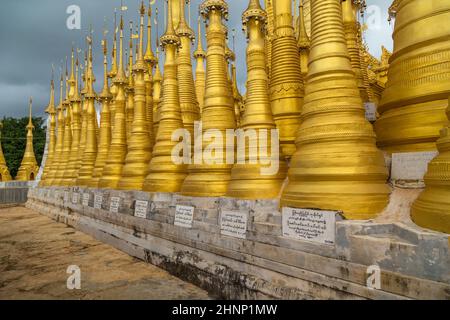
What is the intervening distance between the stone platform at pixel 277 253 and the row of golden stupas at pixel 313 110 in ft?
1.24

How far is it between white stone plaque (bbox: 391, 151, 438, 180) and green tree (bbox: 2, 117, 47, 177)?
42962mm

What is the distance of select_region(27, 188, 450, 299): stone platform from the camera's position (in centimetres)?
361

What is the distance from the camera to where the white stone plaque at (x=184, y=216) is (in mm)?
7355

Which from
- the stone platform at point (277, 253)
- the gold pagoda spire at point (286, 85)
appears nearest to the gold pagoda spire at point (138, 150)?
the stone platform at point (277, 253)

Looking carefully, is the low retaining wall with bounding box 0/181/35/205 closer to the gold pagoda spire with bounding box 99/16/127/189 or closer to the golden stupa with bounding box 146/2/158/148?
the gold pagoda spire with bounding box 99/16/127/189

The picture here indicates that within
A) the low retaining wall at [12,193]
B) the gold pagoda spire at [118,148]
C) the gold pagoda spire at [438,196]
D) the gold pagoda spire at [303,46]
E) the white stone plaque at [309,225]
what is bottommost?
the low retaining wall at [12,193]

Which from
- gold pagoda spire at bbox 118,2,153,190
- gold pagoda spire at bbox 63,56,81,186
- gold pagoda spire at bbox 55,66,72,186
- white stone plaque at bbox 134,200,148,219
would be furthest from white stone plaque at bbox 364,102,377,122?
gold pagoda spire at bbox 55,66,72,186

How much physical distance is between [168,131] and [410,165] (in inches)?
260

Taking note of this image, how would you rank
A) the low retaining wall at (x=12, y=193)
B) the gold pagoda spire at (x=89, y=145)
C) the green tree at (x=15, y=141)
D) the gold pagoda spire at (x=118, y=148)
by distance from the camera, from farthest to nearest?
the green tree at (x=15, y=141) → the low retaining wall at (x=12, y=193) → the gold pagoda spire at (x=89, y=145) → the gold pagoda spire at (x=118, y=148)

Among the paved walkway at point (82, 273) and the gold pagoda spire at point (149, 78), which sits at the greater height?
the gold pagoda spire at point (149, 78)

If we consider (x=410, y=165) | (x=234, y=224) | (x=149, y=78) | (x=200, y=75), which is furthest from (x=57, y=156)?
(x=410, y=165)

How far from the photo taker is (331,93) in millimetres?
5465

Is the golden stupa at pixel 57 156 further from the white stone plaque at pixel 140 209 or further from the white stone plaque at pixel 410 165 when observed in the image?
the white stone plaque at pixel 410 165

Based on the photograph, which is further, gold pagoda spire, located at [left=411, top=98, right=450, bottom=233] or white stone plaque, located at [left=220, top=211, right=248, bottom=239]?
white stone plaque, located at [left=220, top=211, right=248, bottom=239]
